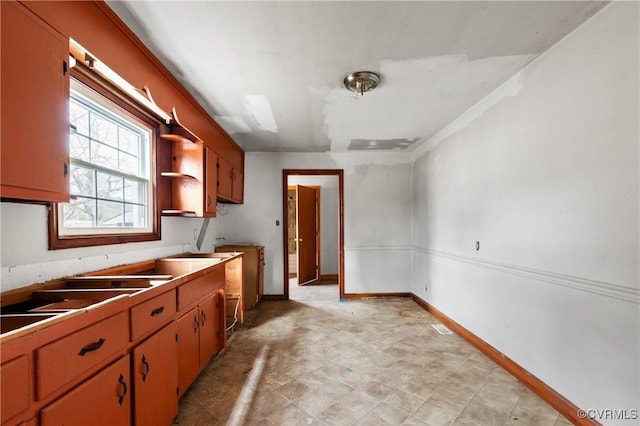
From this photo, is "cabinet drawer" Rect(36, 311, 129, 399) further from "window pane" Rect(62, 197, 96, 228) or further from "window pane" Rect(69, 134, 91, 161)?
"window pane" Rect(69, 134, 91, 161)

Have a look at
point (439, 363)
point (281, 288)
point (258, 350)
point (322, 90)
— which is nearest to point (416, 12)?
point (322, 90)

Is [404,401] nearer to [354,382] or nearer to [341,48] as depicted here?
[354,382]

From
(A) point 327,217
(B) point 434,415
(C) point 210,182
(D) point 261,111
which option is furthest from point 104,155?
(A) point 327,217

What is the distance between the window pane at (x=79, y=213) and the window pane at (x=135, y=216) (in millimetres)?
353

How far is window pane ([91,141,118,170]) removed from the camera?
6.44 ft

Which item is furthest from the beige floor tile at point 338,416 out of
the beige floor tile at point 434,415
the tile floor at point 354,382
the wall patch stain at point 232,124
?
the wall patch stain at point 232,124

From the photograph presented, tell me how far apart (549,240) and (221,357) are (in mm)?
2861

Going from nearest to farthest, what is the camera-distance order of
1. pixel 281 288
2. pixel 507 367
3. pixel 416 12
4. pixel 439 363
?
pixel 416 12, pixel 507 367, pixel 439 363, pixel 281 288

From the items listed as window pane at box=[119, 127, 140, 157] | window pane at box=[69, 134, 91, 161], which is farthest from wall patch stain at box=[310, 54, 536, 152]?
window pane at box=[69, 134, 91, 161]

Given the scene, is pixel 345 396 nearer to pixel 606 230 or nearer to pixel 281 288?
pixel 606 230

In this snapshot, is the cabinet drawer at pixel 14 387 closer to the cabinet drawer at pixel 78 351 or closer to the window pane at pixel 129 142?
the cabinet drawer at pixel 78 351

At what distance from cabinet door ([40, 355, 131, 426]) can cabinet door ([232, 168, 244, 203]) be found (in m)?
2.90

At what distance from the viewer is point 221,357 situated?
2.62 meters

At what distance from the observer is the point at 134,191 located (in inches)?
95.4
